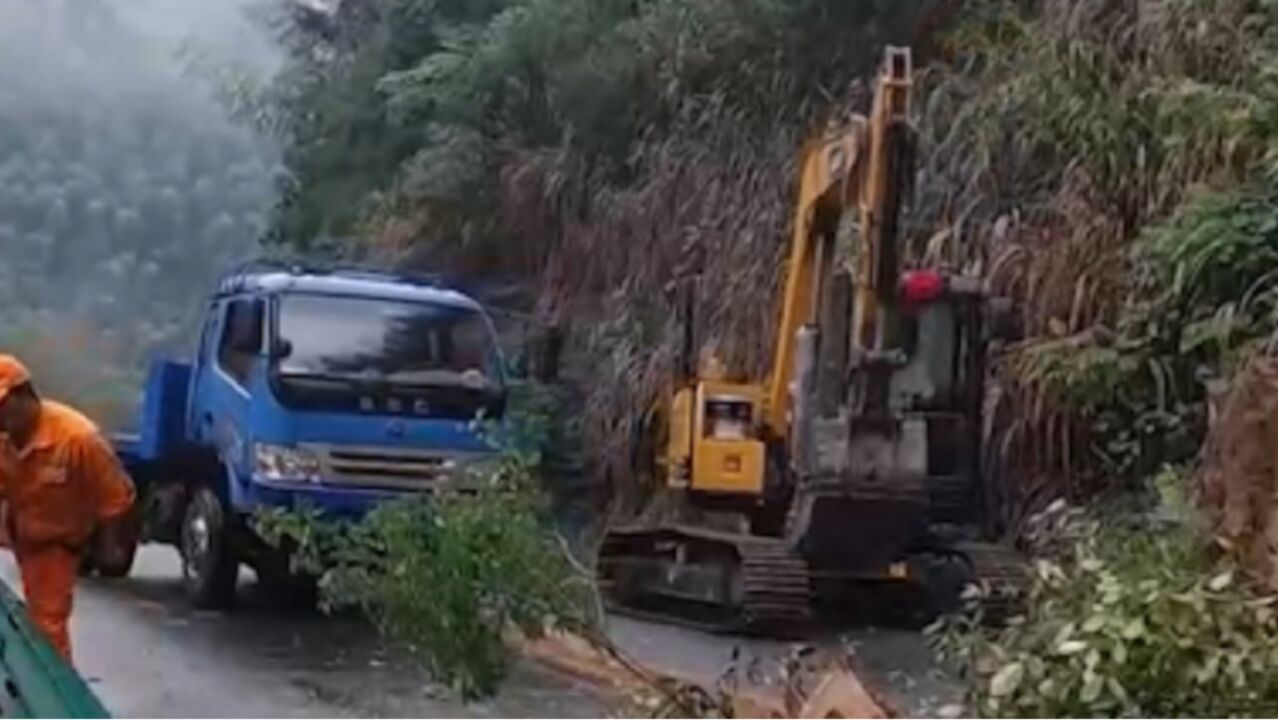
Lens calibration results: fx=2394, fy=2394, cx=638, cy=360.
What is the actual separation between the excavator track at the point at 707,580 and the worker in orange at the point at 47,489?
6032 mm

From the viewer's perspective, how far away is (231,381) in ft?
52.0

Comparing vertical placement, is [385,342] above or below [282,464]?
above

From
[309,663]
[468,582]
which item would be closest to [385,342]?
[309,663]

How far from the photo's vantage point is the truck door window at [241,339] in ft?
51.4

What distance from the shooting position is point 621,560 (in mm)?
16672

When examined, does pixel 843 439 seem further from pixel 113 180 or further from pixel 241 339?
pixel 113 180

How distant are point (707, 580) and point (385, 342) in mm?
2651

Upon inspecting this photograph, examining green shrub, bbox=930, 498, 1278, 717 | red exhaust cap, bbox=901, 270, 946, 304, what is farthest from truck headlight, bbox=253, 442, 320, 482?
green shrub, bbox=930, 498, 1278, 717

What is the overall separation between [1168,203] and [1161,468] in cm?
196

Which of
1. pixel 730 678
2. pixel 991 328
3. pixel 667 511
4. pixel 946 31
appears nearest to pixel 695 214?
pixel 946 31

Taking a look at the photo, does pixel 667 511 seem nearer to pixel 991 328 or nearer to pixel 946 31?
pixel 991 328

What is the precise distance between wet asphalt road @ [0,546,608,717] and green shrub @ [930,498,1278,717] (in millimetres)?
3501

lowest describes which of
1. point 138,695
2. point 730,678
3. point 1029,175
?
point 138,695

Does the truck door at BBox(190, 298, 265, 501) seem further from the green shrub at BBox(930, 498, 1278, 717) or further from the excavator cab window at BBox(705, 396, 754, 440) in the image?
the green shrub at BBox(930, 498, 1278, 717)
